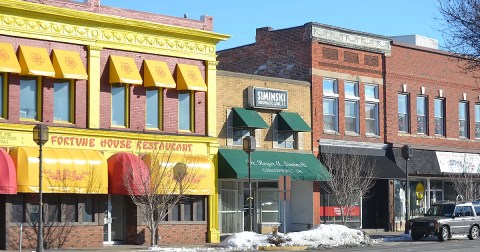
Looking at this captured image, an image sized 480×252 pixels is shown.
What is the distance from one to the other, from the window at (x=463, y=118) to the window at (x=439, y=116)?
62.5 inches

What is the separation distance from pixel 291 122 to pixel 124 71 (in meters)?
9.59

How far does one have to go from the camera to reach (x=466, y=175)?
48531 millimetres

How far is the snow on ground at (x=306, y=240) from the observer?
106 feet

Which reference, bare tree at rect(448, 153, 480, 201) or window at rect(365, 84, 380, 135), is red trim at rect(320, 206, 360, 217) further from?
bare tree at rect(448, 153, 480, 201)

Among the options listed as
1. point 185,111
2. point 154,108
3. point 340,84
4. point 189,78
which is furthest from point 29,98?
point 340,84

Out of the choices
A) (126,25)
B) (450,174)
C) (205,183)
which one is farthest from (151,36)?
(450,174)

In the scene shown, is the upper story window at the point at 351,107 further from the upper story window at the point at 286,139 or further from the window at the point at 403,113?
the upper story window at the point at 286,139

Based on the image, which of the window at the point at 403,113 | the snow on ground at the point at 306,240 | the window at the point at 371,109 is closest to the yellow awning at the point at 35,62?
the snow on ground at the point at 306,240

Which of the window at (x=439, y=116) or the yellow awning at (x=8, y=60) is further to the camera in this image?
the window at (x=439, y=116)

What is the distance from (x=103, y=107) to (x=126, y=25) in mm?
3444

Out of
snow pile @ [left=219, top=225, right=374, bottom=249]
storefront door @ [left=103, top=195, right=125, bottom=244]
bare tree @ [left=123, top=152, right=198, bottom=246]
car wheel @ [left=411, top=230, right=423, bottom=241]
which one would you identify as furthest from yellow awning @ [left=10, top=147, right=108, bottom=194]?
car wheel @ [left=411, top=230, right=423, bottom=241]

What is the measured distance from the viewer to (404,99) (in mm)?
47562

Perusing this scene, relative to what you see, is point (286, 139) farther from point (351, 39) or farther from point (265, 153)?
point (351, 39)

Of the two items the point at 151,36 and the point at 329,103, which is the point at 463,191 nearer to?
the point at 329,103
